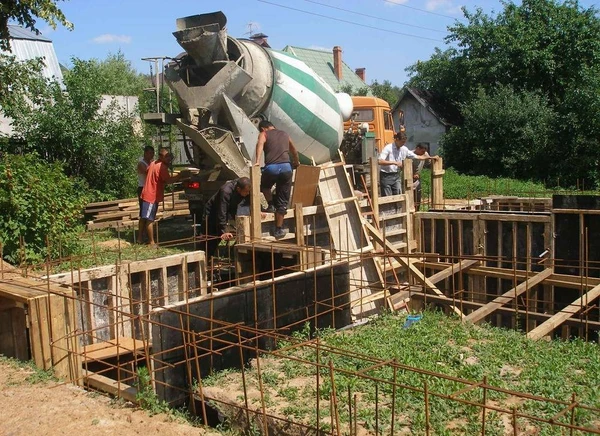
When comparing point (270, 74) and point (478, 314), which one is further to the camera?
point (270, 74)

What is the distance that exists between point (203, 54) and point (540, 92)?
23.2 m

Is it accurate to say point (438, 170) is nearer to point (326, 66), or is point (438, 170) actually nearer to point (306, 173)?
point (306, 173)

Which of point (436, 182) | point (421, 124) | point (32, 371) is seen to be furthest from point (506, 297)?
point (421, 124)

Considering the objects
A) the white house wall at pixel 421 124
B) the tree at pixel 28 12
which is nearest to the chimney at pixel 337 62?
the white house wall at pixel 421 124

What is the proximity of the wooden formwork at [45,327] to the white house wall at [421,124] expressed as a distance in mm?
29118

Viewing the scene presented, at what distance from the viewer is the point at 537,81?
30641 mm

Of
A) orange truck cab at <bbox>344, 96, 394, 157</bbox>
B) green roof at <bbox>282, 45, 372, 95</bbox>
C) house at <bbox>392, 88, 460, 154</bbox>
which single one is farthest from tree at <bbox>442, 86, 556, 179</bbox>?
green roof at <bbox>282, 45, 372, 95</bbox>

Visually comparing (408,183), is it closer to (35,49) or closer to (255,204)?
(255,204)

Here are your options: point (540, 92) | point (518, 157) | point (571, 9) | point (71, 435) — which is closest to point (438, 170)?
point (71, 435)

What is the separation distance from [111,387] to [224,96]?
5.49 meters

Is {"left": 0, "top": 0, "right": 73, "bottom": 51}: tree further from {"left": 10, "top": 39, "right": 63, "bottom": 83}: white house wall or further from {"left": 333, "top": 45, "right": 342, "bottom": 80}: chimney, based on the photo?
{"left": 333, "top": 45, "right": 342, "bottom": 80}: chimney

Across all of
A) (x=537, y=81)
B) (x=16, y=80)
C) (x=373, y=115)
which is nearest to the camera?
(x=16, y=80)

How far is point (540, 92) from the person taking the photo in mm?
29812

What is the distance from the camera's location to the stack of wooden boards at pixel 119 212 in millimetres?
14660
